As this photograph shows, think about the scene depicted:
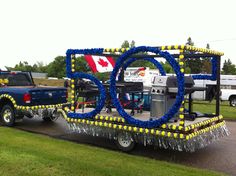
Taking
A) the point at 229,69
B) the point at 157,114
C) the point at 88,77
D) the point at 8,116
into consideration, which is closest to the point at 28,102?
the point at 8,116

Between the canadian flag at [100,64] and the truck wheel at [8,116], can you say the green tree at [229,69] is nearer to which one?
the canadian flag at [100,64]

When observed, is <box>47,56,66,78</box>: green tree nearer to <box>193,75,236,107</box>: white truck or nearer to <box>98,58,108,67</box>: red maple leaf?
<box>193,75,236,107</box>: white truck

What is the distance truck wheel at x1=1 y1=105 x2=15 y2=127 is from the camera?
1095 cm

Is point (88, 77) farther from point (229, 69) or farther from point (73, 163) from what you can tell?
point (229, 69)

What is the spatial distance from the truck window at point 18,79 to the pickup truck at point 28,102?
0.27 metres

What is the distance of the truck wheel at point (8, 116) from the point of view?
35.9 feet

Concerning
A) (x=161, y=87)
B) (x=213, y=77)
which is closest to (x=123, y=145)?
(x=161, y=87)

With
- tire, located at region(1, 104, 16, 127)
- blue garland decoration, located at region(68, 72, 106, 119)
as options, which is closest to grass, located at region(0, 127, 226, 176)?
blue garland decoration, located at region(68, 72, 106, 119)

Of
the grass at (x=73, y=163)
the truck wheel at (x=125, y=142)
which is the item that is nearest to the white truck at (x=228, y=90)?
the truck wheel at (x=125, y=142)

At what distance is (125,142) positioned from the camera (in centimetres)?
770

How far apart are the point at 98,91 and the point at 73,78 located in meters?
0.77

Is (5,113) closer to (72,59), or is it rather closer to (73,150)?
(72,59)

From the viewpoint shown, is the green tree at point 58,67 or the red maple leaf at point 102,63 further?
the green tree at point 58,67

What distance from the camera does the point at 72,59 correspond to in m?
8.59
